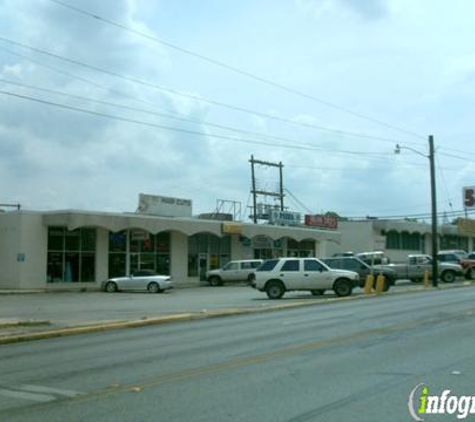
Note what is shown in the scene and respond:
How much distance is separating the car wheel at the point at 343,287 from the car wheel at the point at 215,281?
60.8 ft

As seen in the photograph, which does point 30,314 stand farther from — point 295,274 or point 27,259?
point 27,259

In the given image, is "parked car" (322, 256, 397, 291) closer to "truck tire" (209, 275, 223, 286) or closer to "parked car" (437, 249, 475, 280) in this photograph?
"parked car" (437, 249, 475, 280)

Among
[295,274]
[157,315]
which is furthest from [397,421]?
[295,274]

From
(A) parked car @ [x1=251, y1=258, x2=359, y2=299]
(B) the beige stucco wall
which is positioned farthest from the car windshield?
(B) the beige stucco wall

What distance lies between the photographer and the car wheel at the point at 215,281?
4825 centimetres

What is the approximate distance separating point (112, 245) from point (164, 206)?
5.51 m

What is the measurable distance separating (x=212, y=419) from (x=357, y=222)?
6258 cm

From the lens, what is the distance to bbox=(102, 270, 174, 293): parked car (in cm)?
3975

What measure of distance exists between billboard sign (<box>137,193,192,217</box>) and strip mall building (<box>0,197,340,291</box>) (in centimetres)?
9

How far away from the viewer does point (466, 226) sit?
66.8 meters

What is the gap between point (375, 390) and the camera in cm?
851

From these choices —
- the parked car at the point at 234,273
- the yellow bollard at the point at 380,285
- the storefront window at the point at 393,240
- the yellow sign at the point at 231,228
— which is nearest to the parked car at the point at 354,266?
the yellow bollard at the point at 380,285

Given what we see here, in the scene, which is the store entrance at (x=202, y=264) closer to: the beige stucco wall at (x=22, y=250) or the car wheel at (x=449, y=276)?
the beige stucco wall at (x=22, y=250)

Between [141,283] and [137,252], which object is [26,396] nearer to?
[141,283]
